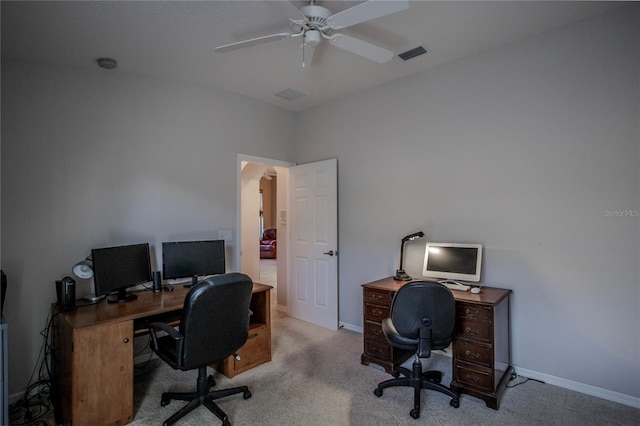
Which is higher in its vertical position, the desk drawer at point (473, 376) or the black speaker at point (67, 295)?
the black speaker at point (67, 295)

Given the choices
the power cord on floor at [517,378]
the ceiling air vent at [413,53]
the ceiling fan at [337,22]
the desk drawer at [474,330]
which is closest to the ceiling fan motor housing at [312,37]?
the ceiling fan at [337,22]

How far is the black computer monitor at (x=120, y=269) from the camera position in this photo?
2.47 metres

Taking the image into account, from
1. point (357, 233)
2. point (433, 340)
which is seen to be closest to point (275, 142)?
point (357, 233)

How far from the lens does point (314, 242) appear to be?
4129 millimetres

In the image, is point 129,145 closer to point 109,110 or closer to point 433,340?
point 109,110

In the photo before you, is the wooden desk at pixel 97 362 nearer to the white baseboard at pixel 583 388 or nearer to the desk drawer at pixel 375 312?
the desk drawer at pixel 375 312

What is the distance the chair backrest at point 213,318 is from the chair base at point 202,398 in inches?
8.3

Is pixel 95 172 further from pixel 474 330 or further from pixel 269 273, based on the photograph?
pixel 269 273

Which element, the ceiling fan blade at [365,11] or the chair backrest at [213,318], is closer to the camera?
the ceiling fan blade at [365,11]

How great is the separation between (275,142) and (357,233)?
1617 mm

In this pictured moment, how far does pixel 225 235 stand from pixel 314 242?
1.10m

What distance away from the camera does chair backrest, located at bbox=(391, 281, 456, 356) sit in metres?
2.17

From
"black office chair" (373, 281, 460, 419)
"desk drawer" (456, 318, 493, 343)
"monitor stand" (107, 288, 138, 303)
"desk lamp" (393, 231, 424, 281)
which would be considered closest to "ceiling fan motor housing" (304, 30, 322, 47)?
"black office chair" (373, 281, 460, 419)

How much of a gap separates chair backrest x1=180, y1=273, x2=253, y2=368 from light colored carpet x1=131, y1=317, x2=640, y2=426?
519 mm
